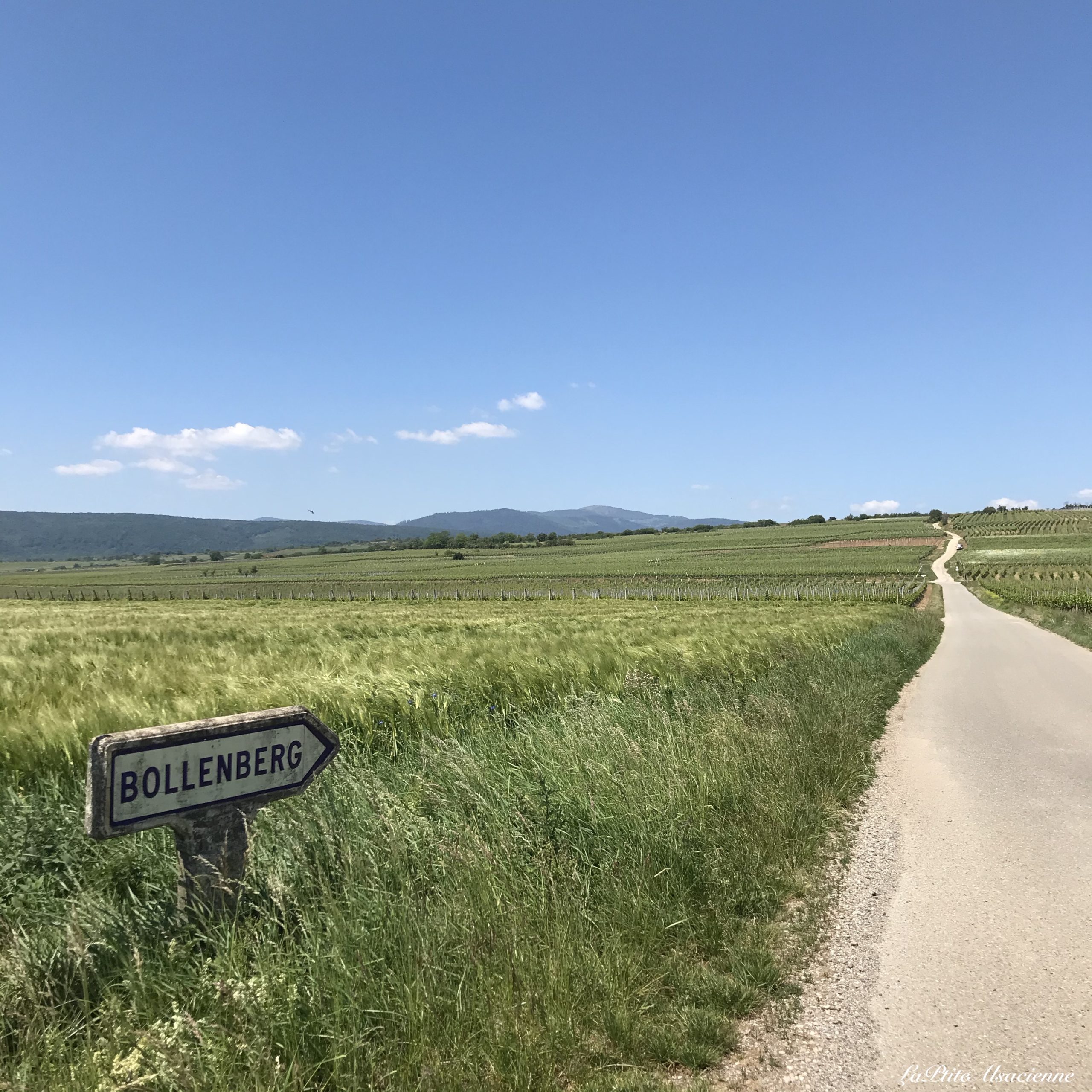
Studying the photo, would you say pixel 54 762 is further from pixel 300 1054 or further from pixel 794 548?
pixel 794 548

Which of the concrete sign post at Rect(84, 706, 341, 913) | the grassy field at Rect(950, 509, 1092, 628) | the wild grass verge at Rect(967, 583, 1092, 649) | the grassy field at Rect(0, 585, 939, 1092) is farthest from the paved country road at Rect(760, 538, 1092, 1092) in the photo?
the grassy field at Rect(950, 509, 1092, 628)

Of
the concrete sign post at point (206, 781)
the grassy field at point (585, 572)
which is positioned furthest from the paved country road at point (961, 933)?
the grassy field at point (585, 572)

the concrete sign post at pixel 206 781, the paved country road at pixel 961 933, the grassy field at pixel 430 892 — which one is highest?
the concrete sign post at pixel 206 781

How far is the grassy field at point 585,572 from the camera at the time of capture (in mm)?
72125

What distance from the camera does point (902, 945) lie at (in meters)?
4.02

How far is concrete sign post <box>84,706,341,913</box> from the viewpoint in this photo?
2.62 metres

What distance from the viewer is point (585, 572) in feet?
314

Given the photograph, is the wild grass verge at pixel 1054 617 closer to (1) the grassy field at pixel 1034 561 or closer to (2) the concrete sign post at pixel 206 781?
(1) the grassy field at pixel 1034 561

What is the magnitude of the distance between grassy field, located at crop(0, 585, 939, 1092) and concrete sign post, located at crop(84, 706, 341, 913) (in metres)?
0.28

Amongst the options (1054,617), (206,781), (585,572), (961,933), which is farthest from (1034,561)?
(206,781)

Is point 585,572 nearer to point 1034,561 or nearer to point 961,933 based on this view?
point 1034,561

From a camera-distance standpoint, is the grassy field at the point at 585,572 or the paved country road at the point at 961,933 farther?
the grassy field at the point at 585,572

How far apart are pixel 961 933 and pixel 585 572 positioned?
300 ft

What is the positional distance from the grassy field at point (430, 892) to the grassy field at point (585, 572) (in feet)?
152
